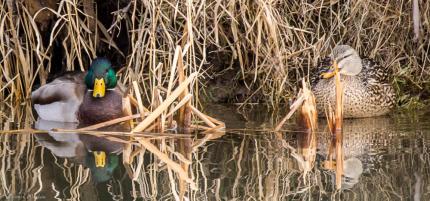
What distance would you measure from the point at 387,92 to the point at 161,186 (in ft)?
9.31

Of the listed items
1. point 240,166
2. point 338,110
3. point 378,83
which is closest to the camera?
point 240,166

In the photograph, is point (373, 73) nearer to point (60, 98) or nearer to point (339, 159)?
point (339, 159)

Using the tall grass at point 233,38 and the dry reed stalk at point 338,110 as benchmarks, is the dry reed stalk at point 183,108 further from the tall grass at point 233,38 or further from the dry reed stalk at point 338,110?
the dry reed stalk at point 338,110

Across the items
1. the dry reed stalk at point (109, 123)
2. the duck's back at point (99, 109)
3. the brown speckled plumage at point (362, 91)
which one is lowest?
the dry reed stalk at point (109, 123)

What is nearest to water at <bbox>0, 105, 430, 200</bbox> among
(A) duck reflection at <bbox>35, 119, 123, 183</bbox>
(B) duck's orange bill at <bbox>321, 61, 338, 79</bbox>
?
(A) duck reflection at <bbox>35, 119, 123, 183</bbox>

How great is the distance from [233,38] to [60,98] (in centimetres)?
140

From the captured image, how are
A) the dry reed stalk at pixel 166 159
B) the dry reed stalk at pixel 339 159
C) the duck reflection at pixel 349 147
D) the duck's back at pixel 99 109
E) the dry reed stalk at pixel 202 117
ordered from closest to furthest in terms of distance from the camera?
1. the dry reed stalk at pixel 339 159
2. the dry reed stalk at pixel 166 159
3. the duck reflection at pixel 349 147
4. the dry reed stalk at pixel 202 117
5. the duck's back at pixel 99 109

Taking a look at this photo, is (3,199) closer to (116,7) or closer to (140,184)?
(140,184)

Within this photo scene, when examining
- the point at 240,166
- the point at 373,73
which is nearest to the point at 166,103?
the point at 240,166

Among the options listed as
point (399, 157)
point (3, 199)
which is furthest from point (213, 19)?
point (3, 199)

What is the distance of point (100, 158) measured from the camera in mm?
5473

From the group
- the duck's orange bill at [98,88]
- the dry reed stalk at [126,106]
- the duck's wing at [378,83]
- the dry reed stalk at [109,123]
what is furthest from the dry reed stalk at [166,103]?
the duck's wing at [378,83]

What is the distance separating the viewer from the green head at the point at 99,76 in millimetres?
6980

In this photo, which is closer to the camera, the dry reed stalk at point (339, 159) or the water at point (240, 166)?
the water at point (240, 166)
